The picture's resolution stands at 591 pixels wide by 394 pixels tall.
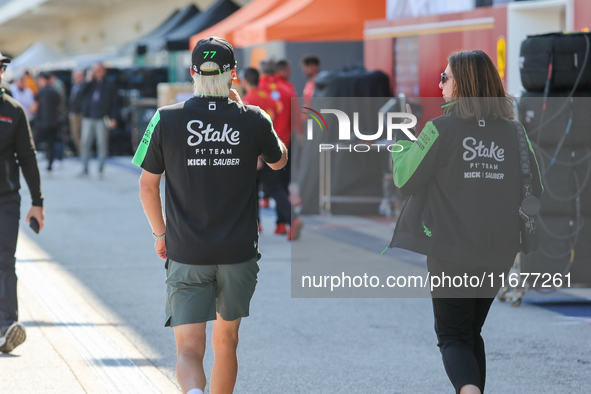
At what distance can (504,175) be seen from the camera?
369 cm

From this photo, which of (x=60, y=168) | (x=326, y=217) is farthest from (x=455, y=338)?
(x=60, y=168)

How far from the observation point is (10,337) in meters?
5.32

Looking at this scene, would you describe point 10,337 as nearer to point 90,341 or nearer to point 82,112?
point 90,341

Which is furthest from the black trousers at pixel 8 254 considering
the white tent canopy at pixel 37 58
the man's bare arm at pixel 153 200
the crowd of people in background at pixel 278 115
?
the white tent canopy at pixel 37 58

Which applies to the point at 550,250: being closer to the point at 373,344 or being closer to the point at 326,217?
the point at 373,344

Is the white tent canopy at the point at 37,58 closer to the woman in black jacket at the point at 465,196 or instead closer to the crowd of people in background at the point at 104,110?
the crowd of people in background at the point at 104,110

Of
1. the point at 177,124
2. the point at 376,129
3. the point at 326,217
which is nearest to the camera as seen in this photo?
the point at 177,124

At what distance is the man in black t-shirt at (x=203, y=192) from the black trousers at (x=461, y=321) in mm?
847

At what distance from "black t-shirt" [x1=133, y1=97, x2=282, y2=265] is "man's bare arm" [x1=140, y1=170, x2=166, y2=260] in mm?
52

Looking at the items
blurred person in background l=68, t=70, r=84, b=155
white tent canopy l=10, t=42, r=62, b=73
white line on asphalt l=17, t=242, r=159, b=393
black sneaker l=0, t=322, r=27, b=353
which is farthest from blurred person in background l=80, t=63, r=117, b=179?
white tent canopy l=10, t=42, r=62, b=73

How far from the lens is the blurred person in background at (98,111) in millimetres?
17109

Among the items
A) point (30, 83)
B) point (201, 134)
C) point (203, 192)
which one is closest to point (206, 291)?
point (203, 192)

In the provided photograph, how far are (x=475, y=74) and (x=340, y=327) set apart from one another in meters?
3.04

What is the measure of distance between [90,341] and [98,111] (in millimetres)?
11959
